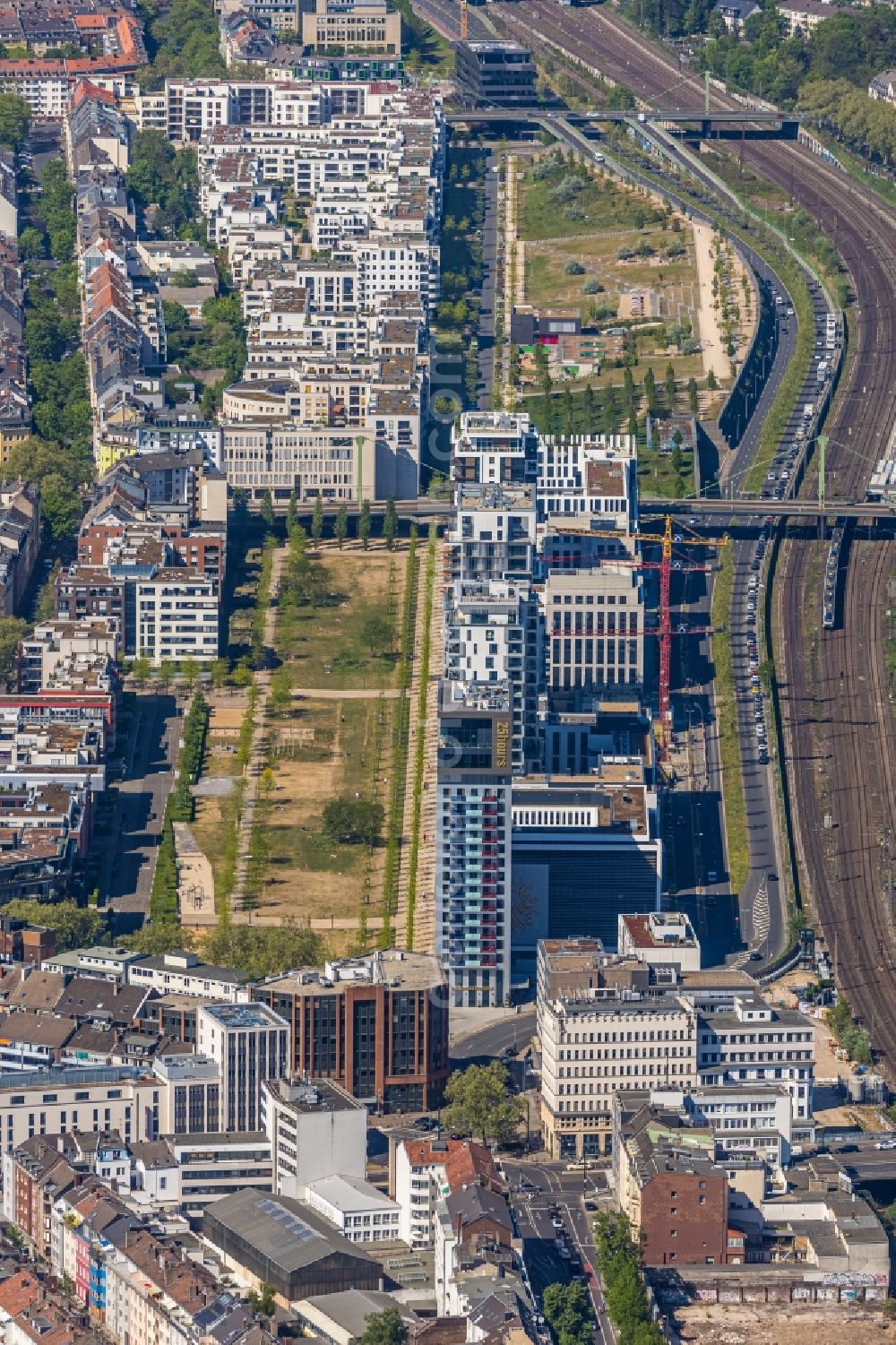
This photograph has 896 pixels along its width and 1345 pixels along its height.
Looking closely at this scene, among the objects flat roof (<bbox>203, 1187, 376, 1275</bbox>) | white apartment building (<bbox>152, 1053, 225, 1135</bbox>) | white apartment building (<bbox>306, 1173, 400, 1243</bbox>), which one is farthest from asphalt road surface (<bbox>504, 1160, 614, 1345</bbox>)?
white apartment building (<bbox>152, 1053, 225, 1135</bbox>)

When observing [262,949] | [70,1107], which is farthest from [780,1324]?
[262,949]

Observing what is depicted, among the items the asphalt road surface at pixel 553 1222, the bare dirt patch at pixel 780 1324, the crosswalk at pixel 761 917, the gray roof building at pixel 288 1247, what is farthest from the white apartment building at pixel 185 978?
the bare dirt patch at pixel 780 1324

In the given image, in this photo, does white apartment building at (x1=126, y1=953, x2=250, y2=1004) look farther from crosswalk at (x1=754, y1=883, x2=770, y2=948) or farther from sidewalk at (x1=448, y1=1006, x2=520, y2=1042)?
crosswalk at (x1=754, y1=883, x2=770, y2=948)

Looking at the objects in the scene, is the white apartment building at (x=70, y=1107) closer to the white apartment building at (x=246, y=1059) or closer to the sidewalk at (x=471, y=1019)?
the white apartment building at (x=246, y=1059)

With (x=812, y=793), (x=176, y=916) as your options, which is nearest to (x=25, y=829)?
(x=176, y=916)

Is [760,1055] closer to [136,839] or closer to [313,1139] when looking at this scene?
[313,1139]

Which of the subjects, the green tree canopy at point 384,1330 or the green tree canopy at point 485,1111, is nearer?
the green tree canopy at point 384,1330

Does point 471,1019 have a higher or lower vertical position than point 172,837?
lower
